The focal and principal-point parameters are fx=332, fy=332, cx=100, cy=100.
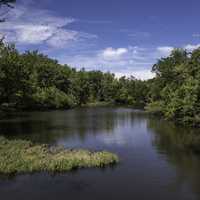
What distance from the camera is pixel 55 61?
135375mm

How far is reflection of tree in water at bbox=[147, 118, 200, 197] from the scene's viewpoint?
26.1m

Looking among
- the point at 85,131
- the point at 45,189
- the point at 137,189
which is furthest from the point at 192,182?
the point at 85,131

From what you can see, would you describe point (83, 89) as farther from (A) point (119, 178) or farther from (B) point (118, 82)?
(A) point (119, 178)

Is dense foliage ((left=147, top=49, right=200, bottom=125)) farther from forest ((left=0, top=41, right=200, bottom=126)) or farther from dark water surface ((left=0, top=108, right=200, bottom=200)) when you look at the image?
dark water surface ((left=0, top=108, right=200, bottom=200))

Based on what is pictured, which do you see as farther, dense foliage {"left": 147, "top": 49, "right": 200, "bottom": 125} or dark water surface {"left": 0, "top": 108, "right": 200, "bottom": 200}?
dense foliage {"left": 147, "top": 49, "right": 200, "bottom": 125}

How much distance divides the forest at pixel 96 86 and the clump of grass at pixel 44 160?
100 feet

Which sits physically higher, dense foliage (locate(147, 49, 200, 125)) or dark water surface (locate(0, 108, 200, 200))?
dense foliage (locate(147, 49, 200, 125))

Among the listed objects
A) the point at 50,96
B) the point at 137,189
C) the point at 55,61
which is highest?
the point at 55,61

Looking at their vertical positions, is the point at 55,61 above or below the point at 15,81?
above

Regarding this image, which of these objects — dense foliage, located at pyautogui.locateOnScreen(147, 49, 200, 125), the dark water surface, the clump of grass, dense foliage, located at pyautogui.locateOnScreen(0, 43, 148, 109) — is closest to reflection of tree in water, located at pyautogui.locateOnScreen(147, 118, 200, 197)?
the dark water surface

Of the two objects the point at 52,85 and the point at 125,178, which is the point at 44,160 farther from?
the point at 52,85

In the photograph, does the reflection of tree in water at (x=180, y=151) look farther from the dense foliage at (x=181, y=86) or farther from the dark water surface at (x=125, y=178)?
the dense foliage at (x=181, y=86)

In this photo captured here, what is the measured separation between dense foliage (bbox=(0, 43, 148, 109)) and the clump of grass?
4815 cm

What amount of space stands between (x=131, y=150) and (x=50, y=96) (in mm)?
68995
